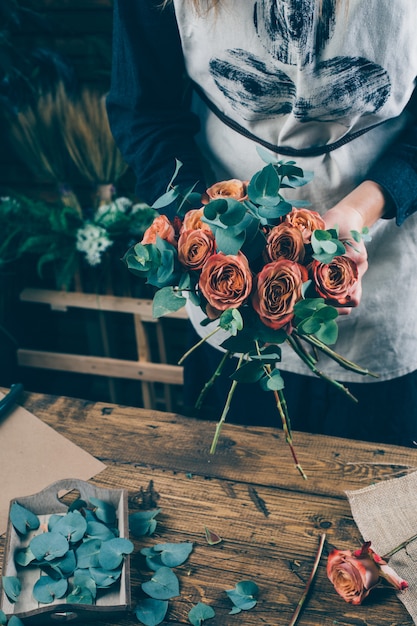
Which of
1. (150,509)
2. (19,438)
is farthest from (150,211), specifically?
(150,509)

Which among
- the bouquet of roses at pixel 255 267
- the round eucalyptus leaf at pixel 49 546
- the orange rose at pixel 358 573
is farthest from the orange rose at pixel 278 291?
the round eucalyptus leaf at pixel 49 546

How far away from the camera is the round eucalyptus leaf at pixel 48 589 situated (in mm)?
896

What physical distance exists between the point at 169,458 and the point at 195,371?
0.41m

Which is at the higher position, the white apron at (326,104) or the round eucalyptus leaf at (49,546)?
the white apron at (326,104)

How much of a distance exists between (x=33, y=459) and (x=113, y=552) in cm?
32

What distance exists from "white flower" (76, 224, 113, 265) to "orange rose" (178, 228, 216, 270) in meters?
1.15

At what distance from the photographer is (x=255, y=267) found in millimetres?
974

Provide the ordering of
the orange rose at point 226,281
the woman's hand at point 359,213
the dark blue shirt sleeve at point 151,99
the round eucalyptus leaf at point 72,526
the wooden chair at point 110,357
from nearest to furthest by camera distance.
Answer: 1. the orange rose at point 226,281
2. the round eucalyptus leaf at point 72,526
3. the woman's hand at point 359,213
4. the dark blue shirt sleeve at point 151,99
5. the wooden chair at point 110,357

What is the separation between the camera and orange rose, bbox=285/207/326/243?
0.93 metres

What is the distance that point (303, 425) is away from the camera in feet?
5.02

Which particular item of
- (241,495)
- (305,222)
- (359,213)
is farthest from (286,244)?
(241,495)

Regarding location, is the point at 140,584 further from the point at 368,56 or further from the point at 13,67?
the point at 13,67

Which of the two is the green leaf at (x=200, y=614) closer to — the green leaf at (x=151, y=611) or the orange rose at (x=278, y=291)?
the green leaf at (x=151, y=611)

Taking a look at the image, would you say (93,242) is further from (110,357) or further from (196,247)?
(196,247)
